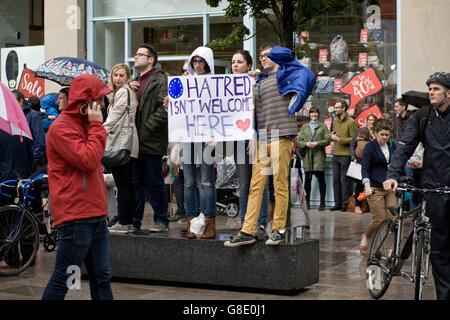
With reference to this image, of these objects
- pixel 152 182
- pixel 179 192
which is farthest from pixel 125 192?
pixel 179 192

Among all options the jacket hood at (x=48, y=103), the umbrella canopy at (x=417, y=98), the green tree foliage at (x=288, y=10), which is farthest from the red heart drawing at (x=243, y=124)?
the umbrella canopy at (x=417, y=98)

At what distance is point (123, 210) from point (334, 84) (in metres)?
9.08

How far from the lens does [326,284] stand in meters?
8.04

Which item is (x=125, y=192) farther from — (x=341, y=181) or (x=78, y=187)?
(x=341, y=181)

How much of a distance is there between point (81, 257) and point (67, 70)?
7495mm

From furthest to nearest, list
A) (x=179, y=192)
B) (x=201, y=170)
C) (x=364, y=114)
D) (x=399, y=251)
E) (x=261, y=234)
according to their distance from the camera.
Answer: (x=364, y=114) → (x=179, y=192) → (x=201, y=170) → (x=261, y=234) → (x=399, y=251)

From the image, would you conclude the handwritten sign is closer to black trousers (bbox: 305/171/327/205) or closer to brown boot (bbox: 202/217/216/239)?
brown boot (bbox: 202/217/216/239)

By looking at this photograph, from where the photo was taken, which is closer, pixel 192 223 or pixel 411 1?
pixel 192 223

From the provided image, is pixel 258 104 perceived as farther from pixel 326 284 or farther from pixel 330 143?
pixel 330 143

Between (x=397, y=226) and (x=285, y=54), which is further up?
(x=285, y=54)

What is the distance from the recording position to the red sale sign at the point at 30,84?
63.3 feet

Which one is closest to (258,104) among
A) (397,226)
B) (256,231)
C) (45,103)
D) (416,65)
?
(256,231)

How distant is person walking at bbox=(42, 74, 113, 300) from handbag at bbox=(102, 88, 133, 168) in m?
2.52

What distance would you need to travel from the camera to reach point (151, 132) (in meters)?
8.34
